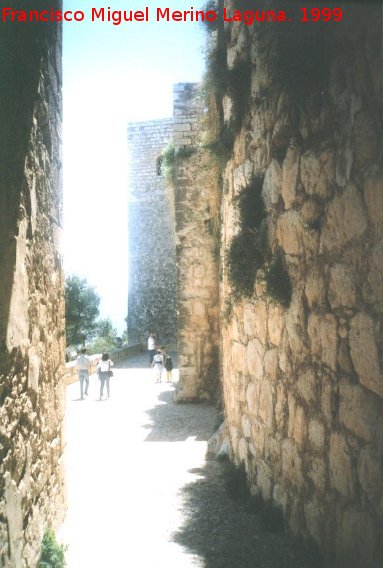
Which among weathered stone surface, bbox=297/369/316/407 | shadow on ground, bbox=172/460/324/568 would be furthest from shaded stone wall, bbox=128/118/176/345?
weathered stone surface, bbox=297/369/316/407

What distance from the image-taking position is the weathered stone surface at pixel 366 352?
7.36 feet

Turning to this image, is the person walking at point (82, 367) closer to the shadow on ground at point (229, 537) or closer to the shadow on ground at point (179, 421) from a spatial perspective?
the shadow on ground at point (179, 421)

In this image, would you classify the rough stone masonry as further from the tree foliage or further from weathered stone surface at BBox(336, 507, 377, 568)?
the tree foliage

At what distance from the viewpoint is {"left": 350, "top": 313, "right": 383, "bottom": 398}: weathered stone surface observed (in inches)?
88.3

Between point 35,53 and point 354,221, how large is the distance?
6.95 feet

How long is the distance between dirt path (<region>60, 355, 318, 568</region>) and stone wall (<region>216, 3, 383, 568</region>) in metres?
0.36

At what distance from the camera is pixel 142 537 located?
336 centimetres

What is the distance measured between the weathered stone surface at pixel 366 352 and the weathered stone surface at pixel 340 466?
1.55ft

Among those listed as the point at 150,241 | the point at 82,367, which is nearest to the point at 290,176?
the point at 82,367

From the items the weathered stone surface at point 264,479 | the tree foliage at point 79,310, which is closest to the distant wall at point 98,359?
the tree foliage at point 79,310

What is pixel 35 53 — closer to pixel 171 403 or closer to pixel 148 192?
pixel 171 403

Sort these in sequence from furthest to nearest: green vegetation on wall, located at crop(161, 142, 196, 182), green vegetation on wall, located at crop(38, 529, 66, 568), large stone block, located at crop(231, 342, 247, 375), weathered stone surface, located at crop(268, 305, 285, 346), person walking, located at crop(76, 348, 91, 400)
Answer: person walking, located at crop(76, 348, 91, 400)
green vegetation on wall, located at crop(161, 142, 196, 182)
large stone block, located at crop(231, 342, 247, 375)
weathered stone surface, located at crop(268, 305, 285, 346)
green vegetation on wall, located at crop(38, 529, 66, 568)

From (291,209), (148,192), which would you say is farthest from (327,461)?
(148,192)

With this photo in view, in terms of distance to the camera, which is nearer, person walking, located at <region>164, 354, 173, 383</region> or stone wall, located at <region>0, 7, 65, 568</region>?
stone wall, located at <region>0, 7, 65, 568</region>
